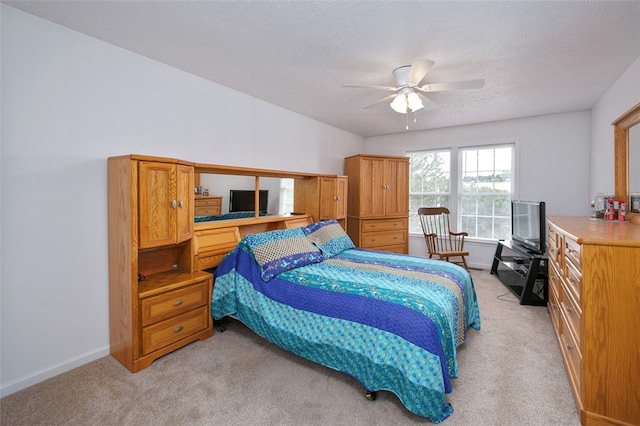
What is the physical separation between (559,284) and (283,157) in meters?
3.25

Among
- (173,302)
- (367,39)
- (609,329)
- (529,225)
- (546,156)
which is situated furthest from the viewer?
(546,156)

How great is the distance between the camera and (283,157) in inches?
156

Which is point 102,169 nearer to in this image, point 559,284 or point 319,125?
point 319,125

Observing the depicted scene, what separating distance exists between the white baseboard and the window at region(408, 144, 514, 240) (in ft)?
15.6

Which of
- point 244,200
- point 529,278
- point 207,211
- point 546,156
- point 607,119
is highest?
point 607,119

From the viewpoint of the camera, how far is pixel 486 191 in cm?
472

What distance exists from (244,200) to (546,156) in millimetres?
4344

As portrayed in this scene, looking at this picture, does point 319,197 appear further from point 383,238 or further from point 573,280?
point 573,280

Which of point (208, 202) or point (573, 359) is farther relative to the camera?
point (208, 202)

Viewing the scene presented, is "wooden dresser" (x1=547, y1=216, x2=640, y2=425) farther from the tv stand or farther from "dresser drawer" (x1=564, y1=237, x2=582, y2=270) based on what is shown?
the tv stand

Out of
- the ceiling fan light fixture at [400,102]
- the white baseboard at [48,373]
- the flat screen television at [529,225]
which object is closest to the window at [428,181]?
the flat screen television at [529,225]

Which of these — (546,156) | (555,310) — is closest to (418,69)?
(555,310)

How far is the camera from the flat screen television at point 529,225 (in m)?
3.37

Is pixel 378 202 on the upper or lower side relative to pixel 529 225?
upper
